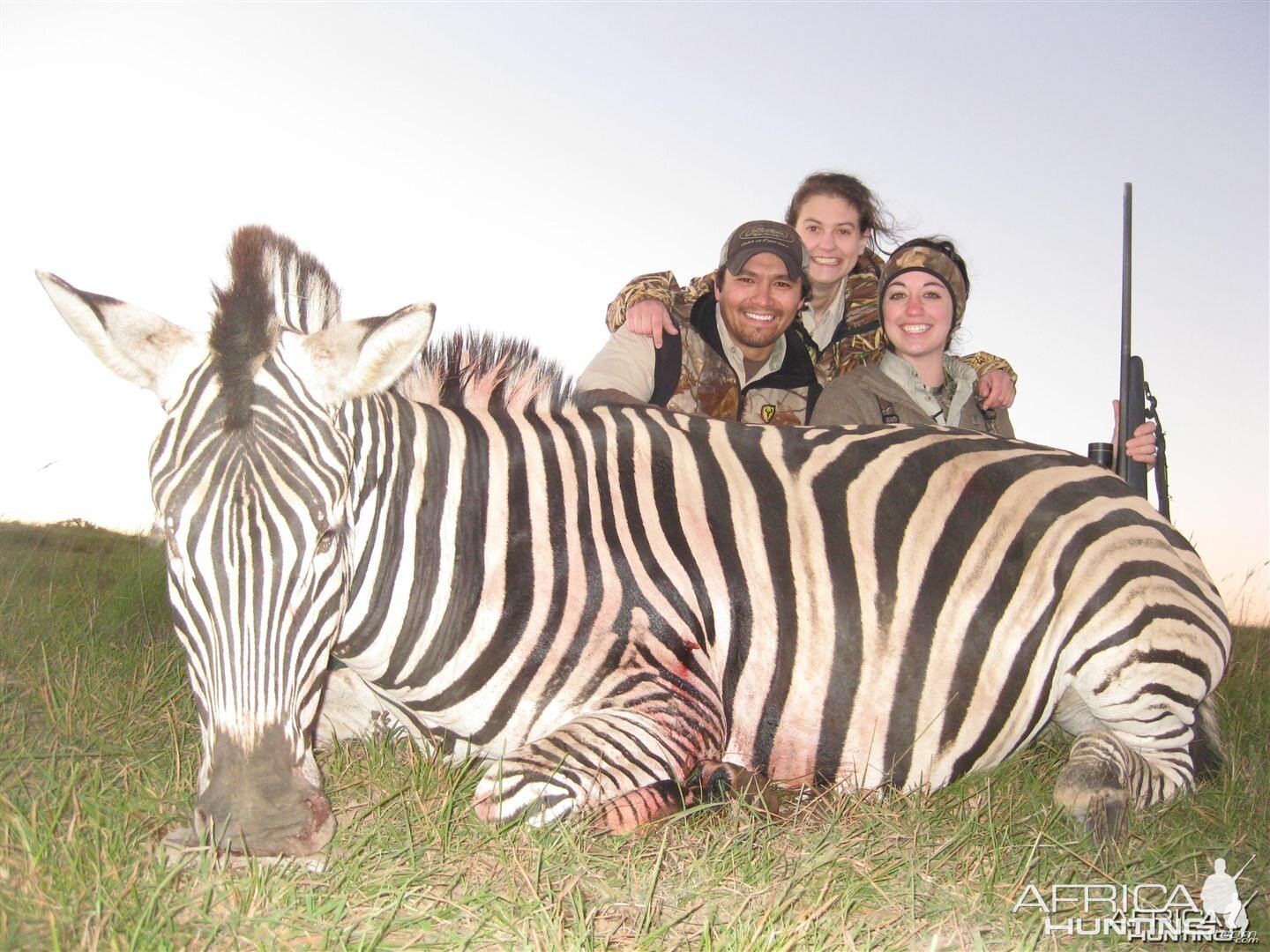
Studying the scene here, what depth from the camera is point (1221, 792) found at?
3582 millimetres

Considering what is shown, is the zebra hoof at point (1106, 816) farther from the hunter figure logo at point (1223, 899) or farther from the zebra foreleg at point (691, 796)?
the zebra foreleg at point (691, 796)

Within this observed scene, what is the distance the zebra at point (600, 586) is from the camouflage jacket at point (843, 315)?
2.35 m

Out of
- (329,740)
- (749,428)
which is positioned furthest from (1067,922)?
(329,740)

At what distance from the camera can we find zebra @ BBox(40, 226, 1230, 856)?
2.23 m

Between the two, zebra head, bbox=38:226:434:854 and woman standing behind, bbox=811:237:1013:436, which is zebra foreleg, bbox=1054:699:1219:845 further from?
zebra head, bbox=38:226:434:854

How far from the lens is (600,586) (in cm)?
293

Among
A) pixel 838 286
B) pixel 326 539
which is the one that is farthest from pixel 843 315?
pixel 326 539

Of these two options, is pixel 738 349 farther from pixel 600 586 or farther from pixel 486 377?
pixel 600 586

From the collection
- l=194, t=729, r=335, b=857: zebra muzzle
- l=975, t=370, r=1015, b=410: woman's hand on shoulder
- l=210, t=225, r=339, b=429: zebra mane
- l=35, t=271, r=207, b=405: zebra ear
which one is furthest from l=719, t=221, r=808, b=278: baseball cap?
l=194, t=729, r=335, b=857: zebra muzzle

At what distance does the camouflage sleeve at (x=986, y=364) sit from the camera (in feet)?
19.4

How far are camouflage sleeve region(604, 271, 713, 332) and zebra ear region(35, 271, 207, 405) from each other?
11.1 ft

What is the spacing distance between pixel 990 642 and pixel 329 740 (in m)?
2.16

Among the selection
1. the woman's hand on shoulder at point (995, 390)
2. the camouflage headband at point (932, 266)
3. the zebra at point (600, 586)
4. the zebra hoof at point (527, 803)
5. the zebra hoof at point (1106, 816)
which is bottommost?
the zebra hoof at point (1106, 816)

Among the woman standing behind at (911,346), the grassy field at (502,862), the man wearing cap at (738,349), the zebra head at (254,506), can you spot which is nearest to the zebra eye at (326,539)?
the zebra head at (254,506)
